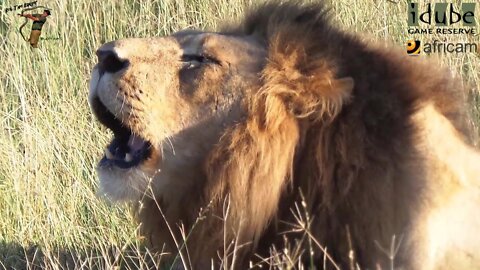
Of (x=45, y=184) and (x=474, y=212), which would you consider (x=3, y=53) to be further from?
(x=474, y=212)

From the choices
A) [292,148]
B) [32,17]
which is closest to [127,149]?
[292,148]

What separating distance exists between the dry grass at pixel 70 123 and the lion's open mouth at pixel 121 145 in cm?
32

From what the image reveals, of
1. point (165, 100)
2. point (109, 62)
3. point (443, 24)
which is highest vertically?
point (109, 62)

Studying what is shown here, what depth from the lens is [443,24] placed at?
213 inches

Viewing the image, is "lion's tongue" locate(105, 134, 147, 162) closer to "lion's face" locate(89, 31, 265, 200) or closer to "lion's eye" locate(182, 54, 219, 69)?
"lion's face" locate(89, 31, 265, 200)

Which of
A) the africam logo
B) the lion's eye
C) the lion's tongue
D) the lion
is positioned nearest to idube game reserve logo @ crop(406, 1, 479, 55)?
the africam logo

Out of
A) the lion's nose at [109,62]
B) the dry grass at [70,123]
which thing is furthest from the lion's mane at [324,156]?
the lion's nose at [109,62]

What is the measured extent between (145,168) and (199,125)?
0.23 metres

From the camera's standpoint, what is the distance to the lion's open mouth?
282 cm

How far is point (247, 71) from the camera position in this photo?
2801 millimetres

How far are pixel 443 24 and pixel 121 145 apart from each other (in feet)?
10.1

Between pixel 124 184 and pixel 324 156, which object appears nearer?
pixel 324 156

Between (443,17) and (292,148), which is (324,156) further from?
(443,17)

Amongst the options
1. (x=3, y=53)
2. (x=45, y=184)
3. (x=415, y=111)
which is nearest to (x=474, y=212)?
(x=415, y=111)
